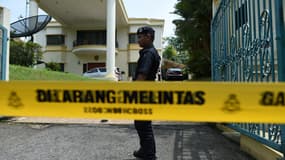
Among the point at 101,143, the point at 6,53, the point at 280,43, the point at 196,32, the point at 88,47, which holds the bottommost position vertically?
the point at 101,143

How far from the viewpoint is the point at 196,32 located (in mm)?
20672

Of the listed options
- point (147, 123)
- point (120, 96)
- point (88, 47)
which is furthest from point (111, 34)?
point (120, 96)

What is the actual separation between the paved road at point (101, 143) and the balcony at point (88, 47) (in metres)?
21.6

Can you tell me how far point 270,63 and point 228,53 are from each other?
2.33m

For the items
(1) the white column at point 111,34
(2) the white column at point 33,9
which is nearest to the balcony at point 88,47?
(2) the white column at point 33,9

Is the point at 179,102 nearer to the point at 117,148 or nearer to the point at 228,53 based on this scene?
the point at 117,148

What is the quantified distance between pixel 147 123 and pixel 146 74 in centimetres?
60

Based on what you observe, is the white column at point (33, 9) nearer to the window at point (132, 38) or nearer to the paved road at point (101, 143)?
the window at point (132, 38)

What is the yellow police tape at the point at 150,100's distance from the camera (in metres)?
2.27

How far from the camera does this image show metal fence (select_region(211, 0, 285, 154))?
3160mm

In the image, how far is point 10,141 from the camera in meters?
5.00

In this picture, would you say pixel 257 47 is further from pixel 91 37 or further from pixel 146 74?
pixel 91 37

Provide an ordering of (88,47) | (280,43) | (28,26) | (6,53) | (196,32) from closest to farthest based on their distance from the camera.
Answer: (280,43) < (6,53) < (28,26) < (196,32) < (88,47)

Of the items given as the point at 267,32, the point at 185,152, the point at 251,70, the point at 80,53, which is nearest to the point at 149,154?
the point at 185,152
